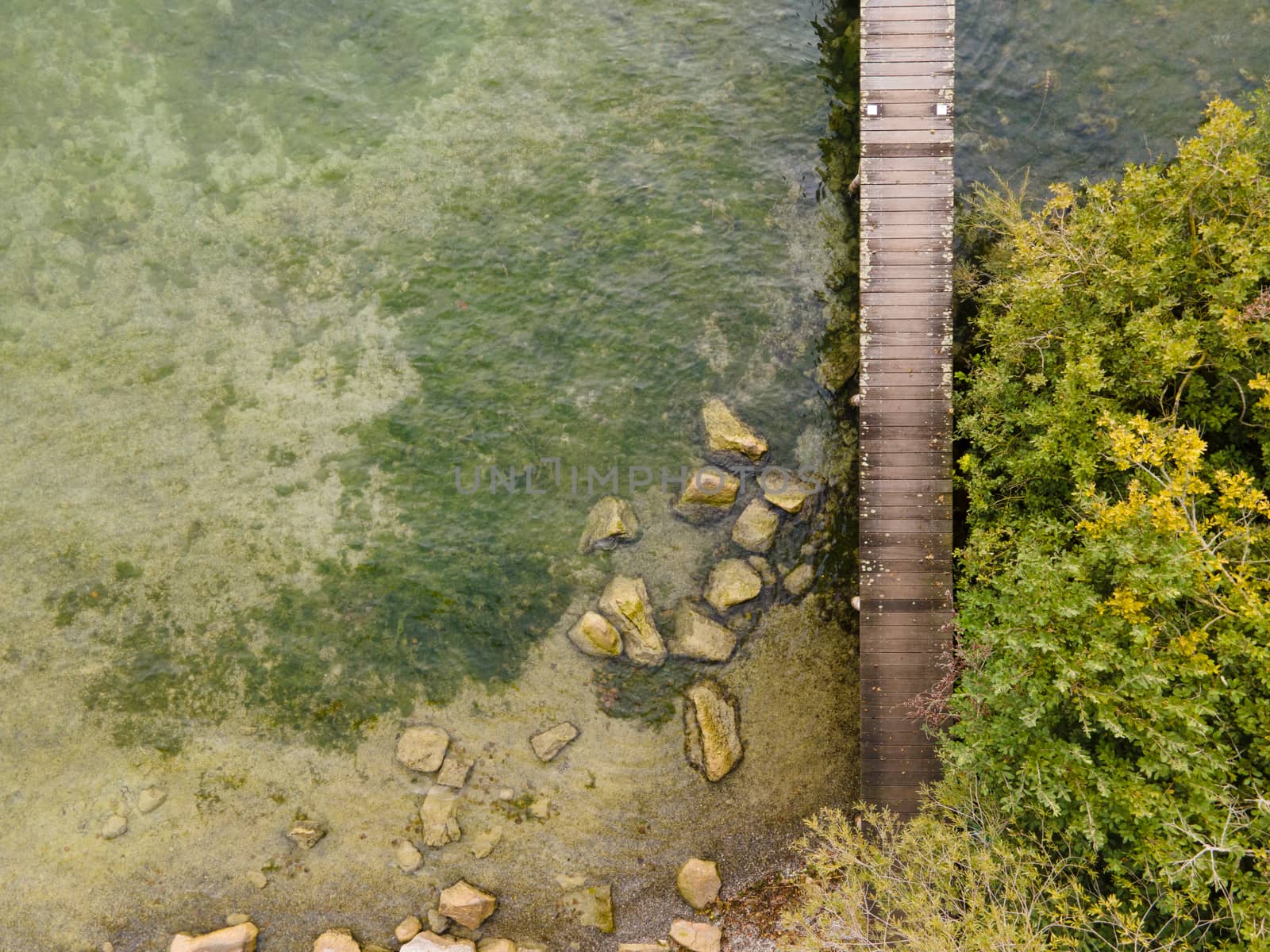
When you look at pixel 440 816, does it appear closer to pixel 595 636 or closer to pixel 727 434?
pixel 595 636

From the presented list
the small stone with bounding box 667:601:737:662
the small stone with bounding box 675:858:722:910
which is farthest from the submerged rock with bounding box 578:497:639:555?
the small stone with bounding box 675:858:722:910

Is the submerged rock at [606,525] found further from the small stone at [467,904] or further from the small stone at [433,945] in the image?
the small stone at [433,945]

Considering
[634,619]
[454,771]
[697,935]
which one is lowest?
[697,935]

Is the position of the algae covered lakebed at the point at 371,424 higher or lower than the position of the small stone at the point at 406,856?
higher

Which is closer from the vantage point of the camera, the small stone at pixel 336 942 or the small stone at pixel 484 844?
the small stone at pixel 336 942

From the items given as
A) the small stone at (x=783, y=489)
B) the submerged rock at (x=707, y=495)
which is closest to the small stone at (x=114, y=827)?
the submerged rock at (x=707, y=495)

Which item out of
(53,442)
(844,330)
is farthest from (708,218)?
(53,442)

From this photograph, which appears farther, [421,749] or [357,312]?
[357,312]

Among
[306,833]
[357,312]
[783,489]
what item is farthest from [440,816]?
[357,312]
